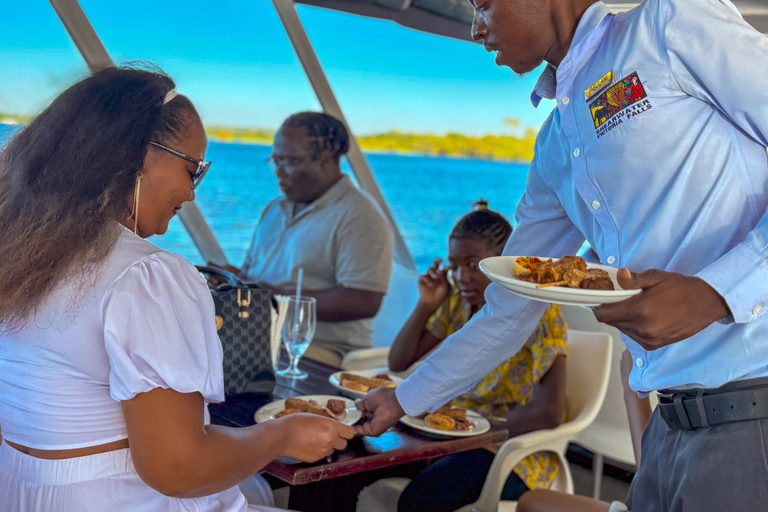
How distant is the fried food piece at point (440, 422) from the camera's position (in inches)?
73.5

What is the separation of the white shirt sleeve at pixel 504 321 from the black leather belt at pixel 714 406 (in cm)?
49

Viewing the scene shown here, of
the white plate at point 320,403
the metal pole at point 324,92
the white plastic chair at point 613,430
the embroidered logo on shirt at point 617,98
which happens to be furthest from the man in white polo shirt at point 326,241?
the embroidered logo on shirt at point 617,98

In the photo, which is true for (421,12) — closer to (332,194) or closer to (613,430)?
(332,194)

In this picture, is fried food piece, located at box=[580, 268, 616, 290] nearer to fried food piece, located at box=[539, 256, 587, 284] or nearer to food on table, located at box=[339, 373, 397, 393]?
fried food piece, located at box=[539, 256, 587, 284]

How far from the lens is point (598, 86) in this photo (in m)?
1.25

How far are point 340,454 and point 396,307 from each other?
288 cm

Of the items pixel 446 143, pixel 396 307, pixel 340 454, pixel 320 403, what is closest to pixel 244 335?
pixel 320 403

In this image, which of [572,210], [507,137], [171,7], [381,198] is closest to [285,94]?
[171,7]

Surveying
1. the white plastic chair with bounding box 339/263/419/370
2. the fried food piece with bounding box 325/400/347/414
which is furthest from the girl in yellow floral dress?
the white plastic chair with bounding box 339/263/419/370

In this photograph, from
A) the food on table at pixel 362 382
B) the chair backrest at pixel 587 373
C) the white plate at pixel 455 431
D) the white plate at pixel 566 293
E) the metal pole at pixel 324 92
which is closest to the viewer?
the white plate at pixel 566 293

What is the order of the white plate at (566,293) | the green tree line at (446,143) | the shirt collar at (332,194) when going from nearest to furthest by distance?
the white plate at (566,293) → the shirt collar at (332,194) → the green tree line at (446,143)

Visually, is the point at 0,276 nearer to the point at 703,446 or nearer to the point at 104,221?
the point at 104,221

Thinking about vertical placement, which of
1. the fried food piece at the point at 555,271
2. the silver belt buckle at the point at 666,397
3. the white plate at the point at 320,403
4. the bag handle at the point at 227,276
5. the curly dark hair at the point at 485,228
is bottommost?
the white plate at the point at 320,403

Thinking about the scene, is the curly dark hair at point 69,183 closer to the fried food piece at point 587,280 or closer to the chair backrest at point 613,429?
the fried food piece at point 587,280
